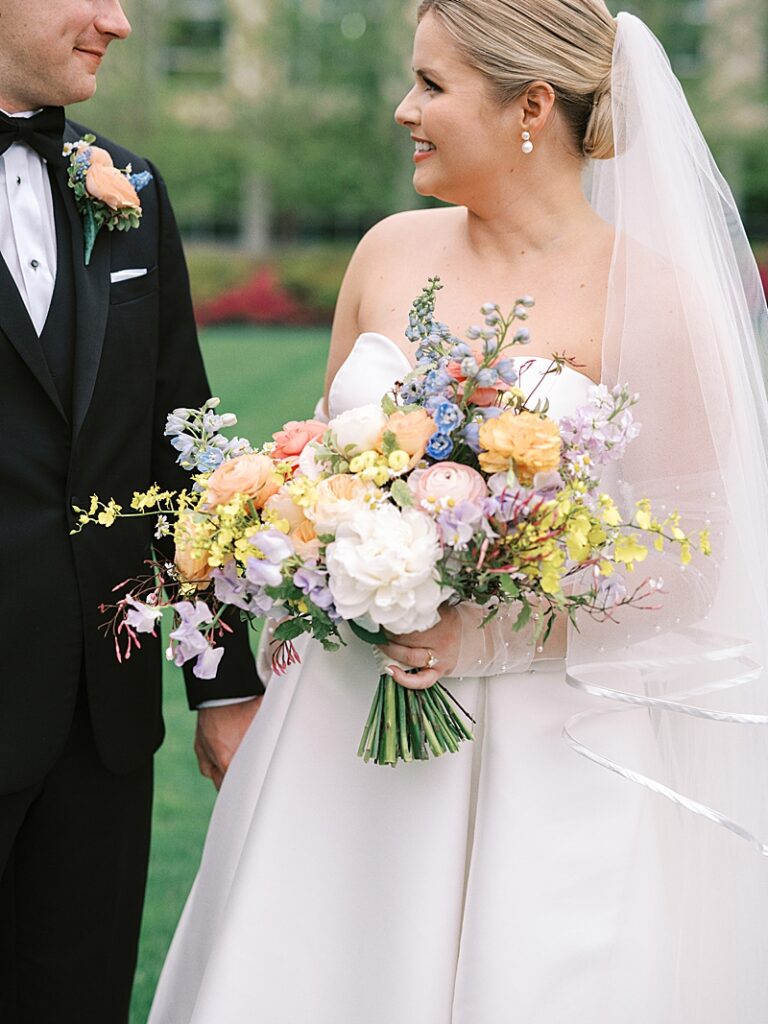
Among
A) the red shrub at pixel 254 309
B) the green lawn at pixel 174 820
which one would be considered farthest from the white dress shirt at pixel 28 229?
the red shrub at pixel 254 309

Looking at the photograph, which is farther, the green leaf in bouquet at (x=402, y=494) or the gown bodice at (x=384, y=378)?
the gown bodice at (x=384, y=378)

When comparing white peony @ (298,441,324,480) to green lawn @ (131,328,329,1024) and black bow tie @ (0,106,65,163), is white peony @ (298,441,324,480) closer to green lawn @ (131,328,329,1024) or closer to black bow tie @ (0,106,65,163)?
black bow tie @ (0,106,65,163)

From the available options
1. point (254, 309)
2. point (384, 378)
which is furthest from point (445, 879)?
point (254, 309)

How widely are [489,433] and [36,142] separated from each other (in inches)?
54.0

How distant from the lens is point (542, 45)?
10.2 ft

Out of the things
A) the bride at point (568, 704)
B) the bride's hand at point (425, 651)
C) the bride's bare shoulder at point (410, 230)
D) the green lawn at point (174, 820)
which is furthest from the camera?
the green lawn at point (174, 820)

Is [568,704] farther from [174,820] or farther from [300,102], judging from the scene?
[300,102]

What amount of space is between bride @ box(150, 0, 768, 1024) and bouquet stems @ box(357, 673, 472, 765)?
8cm

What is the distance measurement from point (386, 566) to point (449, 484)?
206 mm

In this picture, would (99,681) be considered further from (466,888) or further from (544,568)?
(544,568)

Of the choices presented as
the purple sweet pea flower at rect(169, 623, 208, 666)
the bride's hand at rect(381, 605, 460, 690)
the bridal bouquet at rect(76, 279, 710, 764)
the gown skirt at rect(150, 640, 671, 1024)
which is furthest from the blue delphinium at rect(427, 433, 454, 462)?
the gown skirt at rect(150, 640, 671, 1024)

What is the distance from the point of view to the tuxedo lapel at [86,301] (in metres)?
3.07

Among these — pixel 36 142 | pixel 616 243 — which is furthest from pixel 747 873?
pixel 36 142

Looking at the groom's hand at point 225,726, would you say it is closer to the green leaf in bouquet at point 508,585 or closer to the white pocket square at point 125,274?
the white pocket square at point 125,274
